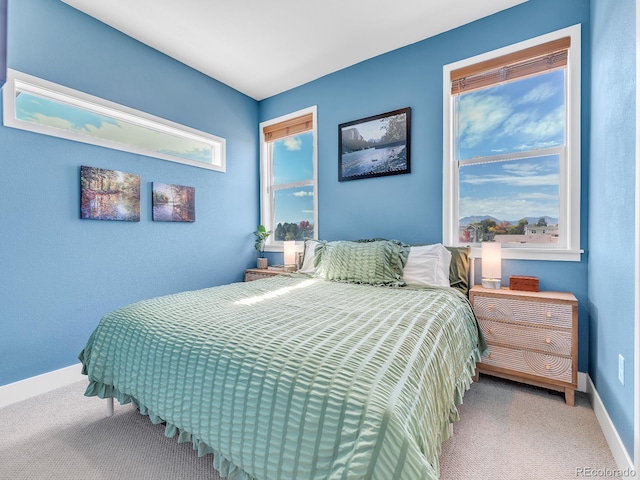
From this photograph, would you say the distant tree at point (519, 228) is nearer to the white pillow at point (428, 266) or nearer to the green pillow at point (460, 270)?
the green pillow at point (460, 270)

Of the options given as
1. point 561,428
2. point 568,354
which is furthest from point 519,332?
point 561,428

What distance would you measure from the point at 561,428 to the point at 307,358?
5.76ft

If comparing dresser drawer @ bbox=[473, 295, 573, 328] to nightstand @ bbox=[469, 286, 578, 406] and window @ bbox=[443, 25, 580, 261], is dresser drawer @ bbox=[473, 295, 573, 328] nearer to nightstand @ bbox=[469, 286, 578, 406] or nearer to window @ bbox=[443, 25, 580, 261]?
nightstand @ bbox=[469, 286, 578, 406]

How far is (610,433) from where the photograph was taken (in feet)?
5.09

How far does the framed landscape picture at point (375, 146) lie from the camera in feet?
9.83

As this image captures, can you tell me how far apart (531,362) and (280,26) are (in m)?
3.43

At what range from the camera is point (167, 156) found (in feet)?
9.98

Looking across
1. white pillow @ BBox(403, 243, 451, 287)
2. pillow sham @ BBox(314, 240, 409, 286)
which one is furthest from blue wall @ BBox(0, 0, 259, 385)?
white pillow @ BBox(403, 243, 451, 287)

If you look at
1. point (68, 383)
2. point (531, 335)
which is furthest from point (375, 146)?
point (68, 383)

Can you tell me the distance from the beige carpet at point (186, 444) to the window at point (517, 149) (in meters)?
1.18

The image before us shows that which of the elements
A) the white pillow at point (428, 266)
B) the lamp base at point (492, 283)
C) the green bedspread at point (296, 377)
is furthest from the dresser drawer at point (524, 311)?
the green bedspread at point (296, 377)

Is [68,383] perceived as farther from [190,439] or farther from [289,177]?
[289,177]

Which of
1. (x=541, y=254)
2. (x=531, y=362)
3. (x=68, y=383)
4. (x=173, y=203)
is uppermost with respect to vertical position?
(x=173, y=203)

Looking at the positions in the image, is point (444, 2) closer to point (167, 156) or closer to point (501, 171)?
point (501, 171)
